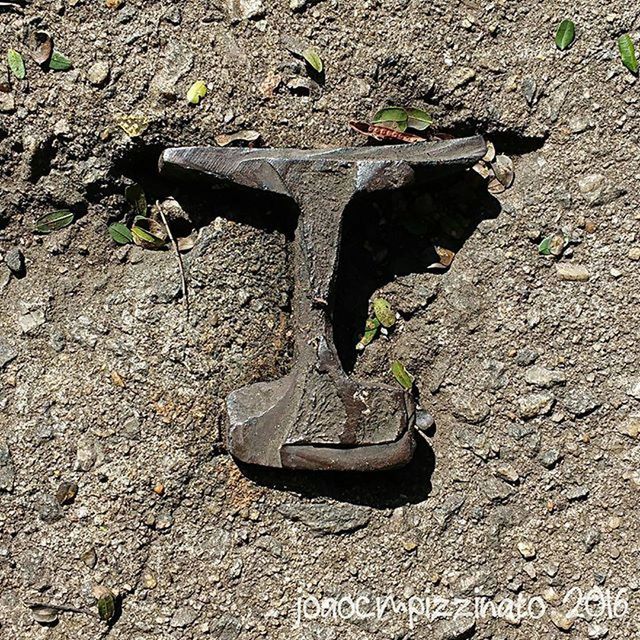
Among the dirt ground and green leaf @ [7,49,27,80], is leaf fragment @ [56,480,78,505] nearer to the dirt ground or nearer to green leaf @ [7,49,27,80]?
the dirt ground

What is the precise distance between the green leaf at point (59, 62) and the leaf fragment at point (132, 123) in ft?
0.57

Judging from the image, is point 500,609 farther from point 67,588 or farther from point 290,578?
point 67,588

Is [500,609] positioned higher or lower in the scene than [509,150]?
lower

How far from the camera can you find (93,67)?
2330 mm

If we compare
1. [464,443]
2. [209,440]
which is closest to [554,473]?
[464,443]

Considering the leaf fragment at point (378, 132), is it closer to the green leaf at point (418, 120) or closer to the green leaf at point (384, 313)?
the green leaf at point (418, 120)

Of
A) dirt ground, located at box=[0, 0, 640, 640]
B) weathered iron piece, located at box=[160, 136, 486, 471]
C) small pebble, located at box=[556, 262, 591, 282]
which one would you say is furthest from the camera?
small pebble, located at box=[556, 262, 591, 282]

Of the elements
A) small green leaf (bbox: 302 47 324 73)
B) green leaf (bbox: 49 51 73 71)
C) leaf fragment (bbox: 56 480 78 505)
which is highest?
small green leaf (bbox: 302 47 324 73)

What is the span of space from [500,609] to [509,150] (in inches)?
46.5

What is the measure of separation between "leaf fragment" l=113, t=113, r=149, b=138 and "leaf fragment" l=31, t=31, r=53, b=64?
0.74ft

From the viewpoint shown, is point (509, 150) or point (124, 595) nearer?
point (124, 595)

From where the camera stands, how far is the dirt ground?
2.32m

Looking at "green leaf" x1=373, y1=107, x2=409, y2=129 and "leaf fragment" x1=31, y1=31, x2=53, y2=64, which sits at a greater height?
"green leaf" x1=373, y1=107, x2=409, y2=129

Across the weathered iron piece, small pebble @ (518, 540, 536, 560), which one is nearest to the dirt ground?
small pebble @ (518, 540, 536, 560)
